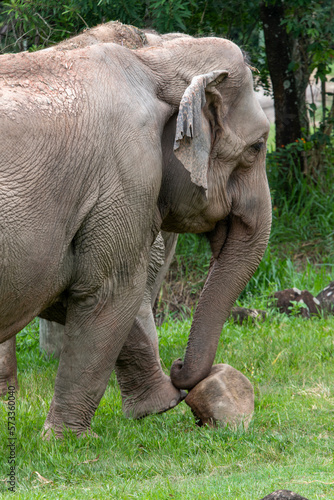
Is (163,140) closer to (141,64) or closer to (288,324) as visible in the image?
(141,64)

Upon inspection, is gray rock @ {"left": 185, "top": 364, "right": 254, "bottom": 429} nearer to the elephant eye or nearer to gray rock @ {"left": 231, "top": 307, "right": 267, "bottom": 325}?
the elephant eye

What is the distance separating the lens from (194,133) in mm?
4469

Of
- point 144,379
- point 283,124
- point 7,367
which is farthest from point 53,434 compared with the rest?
point 283,124

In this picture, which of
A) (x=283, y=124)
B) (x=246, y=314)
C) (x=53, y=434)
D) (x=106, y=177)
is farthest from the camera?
(x=283, y=124)

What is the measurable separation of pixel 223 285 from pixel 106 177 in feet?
4.42

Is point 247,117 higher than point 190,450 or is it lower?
higher

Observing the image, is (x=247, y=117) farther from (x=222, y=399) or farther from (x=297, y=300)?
(x=297, y=300)

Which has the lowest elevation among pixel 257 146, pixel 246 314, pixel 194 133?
pixel 246 314

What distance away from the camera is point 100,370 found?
454 centimetres

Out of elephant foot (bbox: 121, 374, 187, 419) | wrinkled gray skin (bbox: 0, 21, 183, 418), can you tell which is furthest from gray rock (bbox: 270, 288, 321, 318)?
elephant foot (bbox: 121, 374, 187, 419)

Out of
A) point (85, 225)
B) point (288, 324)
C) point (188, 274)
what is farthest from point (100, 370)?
point (188, 274)

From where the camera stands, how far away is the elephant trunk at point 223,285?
5.18 meters

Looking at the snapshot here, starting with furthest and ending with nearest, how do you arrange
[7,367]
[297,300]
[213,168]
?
[297,300]
[7,367]
[213,168]

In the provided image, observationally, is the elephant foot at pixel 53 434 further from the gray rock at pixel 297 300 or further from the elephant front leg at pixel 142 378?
the gray rock at pixel 297 300
